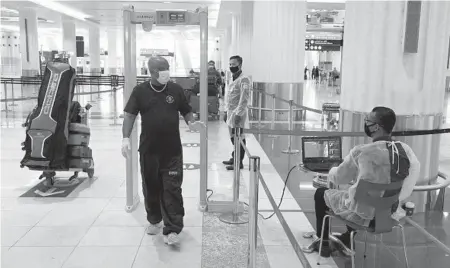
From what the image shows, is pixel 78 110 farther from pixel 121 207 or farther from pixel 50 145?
pixel 121 207

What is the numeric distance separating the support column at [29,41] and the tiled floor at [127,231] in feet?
66.9

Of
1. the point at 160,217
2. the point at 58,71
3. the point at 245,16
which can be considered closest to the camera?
the point at 160,217

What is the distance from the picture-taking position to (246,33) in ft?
63.7

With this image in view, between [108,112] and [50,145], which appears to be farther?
[108,112]

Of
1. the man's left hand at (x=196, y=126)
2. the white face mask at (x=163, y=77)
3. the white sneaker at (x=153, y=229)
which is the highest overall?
the white face mask at (x=163, y=77)

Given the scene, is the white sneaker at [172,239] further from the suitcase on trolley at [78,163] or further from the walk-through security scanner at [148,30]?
the suitcase on trolley at [78,163]

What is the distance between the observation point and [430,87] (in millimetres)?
4770

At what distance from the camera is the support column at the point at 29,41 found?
969 inches

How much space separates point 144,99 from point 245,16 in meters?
15.6

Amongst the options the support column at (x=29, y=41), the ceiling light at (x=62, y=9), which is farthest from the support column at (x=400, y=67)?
the support column at (x=29, y=41)

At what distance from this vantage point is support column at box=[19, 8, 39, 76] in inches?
969

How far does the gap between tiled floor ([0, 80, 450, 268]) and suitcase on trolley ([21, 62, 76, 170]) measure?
472 mm

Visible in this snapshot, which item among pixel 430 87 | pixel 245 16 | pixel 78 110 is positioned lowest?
pixel 78 110

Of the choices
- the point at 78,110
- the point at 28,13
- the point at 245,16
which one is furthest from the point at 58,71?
the point at 28,13
